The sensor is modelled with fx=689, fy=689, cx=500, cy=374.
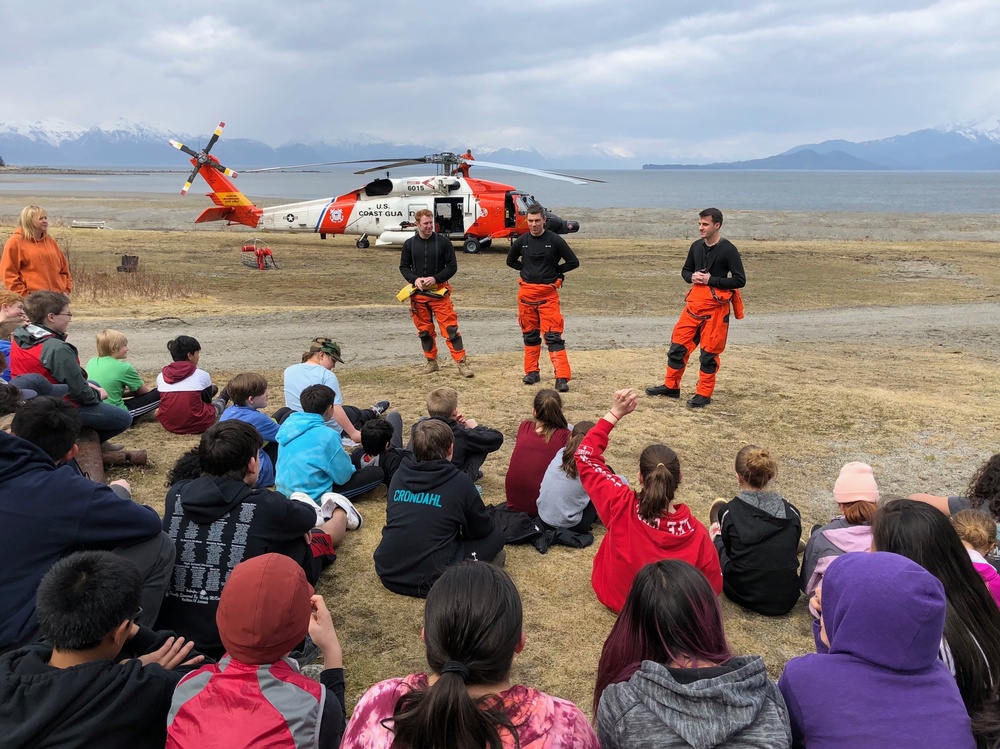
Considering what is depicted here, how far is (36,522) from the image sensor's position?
106 inches

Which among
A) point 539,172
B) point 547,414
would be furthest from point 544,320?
point 539,172

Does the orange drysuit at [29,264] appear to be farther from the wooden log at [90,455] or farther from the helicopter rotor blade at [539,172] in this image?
the helicopter rotor blade at [539,172]

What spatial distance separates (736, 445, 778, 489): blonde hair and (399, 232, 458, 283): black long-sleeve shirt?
5421 millimetres

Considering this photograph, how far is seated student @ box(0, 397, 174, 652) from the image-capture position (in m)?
2.64

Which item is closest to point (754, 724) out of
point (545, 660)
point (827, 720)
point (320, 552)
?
point (827, 720)

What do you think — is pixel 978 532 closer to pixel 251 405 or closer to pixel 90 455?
pixel 251 405

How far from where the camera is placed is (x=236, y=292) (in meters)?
15.5

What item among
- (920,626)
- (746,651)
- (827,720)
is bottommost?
(746,651)

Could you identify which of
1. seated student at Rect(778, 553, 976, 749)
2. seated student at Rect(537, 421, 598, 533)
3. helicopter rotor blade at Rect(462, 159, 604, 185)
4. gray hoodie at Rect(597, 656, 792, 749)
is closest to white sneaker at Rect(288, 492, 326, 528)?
seated student at Rect(537, 421, 598, 533)

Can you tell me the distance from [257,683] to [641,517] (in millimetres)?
2118

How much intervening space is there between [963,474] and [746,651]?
3774 millimetres

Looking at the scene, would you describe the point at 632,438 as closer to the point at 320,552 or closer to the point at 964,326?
the point at 320,552

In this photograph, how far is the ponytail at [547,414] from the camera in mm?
4680

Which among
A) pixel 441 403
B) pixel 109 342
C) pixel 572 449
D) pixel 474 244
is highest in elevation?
pixel 474 244
